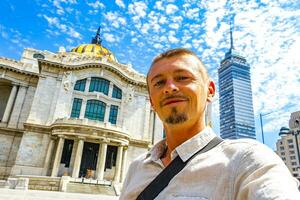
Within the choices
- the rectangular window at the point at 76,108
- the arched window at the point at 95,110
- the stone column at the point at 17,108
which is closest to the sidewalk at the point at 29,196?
the rectangular window at the point at 76,108

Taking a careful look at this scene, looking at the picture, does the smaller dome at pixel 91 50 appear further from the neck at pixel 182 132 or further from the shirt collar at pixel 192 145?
the shirt collar at pixel 192 145

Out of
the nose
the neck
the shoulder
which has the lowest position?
the shoulder

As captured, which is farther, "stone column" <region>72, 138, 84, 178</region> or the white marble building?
the white marble building

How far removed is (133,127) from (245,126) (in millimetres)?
141114

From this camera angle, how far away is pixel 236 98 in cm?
15438

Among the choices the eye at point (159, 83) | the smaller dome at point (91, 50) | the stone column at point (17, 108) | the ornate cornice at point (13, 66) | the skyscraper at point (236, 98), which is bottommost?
the eye at point (159, 83)

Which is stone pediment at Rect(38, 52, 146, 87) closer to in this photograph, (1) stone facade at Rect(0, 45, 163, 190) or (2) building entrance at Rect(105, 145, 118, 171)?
Result: (1) stone facade at Rect(0, 45, 163, 190)

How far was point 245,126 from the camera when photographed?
Result: 152 meters

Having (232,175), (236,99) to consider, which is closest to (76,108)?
(232,175)

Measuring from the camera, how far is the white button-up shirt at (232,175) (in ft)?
3.05

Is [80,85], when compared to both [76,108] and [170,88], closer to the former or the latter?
[76,108]

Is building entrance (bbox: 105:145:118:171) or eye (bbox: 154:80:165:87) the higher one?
building entrance (bbox: 105:145:118:171)

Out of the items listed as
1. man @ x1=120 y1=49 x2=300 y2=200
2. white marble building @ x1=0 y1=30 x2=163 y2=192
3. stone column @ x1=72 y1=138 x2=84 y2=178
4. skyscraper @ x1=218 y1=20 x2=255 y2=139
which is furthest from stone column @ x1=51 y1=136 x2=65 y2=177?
skyscraper @ x1=218 y1=20 x2=255 y2=139

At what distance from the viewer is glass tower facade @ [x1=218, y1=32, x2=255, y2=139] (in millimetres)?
152375
